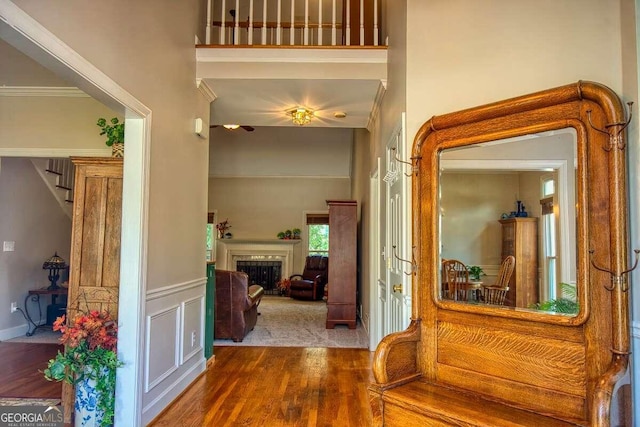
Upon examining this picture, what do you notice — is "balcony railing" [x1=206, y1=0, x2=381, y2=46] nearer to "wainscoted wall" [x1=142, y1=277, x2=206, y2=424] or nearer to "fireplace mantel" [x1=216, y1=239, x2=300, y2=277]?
"wainscoted wall" [x1=142, y1=277, x2=206, y2=424]

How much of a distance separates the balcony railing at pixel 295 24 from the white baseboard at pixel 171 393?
3.02 m

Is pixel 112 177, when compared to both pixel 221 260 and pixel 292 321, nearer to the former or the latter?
pixel 292 321

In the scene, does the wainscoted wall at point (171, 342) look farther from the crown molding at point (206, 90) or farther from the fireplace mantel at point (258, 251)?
the fireplace mantel at point (258, 251)

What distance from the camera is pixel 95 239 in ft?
9.09

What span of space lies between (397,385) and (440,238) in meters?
0.67

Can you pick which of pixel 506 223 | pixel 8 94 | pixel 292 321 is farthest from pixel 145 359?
pixel 292 321

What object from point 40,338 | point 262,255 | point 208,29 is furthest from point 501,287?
point 262,255

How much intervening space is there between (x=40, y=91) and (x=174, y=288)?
258cm

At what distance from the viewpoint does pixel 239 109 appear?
4.60 meters

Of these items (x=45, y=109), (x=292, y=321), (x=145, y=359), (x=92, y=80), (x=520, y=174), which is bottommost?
(x=292, y=321)

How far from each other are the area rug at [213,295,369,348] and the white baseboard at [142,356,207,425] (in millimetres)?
1240

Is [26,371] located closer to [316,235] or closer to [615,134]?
[615,134]

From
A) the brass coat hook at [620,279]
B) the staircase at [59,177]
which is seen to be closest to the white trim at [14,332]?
the staircase at [59,177]

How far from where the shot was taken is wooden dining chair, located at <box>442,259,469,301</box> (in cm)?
180
